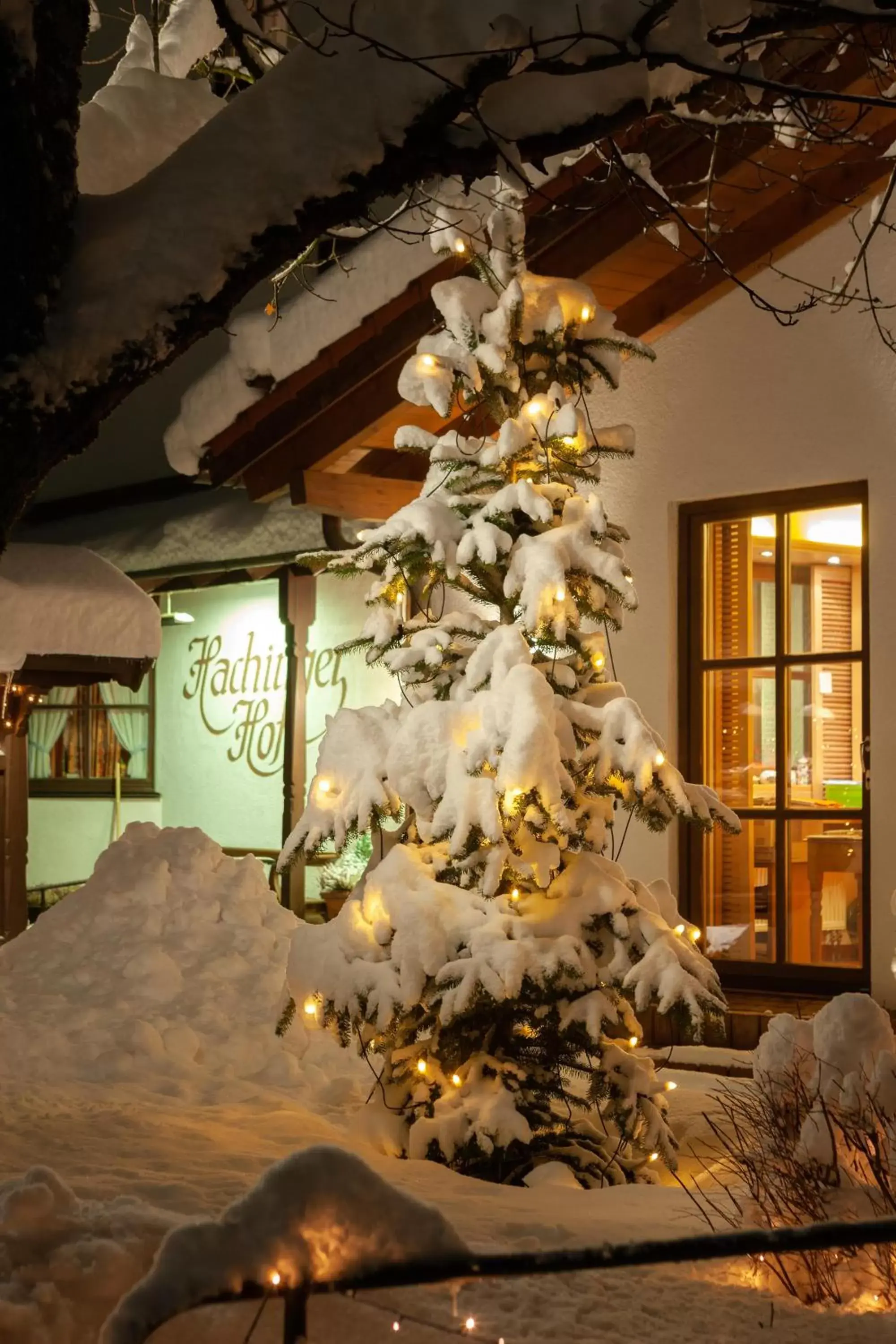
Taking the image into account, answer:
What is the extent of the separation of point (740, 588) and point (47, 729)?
370 inches

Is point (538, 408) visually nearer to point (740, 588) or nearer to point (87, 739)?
point (740, 588)

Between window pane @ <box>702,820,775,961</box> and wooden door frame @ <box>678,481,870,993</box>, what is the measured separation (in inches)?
1.9

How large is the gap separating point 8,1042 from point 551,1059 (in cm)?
316

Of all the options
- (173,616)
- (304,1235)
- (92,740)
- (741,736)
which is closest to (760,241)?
(741,736)

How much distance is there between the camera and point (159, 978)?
27.0 ft

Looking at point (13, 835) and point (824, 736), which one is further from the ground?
point (824, 736)

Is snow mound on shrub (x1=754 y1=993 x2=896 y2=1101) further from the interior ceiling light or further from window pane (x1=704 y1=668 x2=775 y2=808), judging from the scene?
the interior ceiling light

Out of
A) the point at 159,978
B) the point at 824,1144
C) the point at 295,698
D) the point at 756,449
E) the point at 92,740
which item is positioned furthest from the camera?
the point at 92,740

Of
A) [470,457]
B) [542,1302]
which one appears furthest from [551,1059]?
[470,457]

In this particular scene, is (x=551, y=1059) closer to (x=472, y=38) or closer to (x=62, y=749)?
(x=472, y=38)

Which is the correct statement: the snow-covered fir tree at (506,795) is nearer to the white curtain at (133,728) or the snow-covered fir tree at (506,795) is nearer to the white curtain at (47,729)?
the white curtain at (133,728)

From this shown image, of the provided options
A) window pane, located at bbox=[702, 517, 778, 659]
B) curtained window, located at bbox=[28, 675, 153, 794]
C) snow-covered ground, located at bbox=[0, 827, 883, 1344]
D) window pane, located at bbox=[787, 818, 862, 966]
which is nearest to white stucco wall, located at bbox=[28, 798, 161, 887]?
curtained window, located at bbox=[28, 675, 153, 794]

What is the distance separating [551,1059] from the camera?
601 centimetres

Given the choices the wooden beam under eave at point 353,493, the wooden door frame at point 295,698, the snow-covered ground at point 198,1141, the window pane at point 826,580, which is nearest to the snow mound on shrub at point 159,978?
the snow-covered ground at point 198,1141
